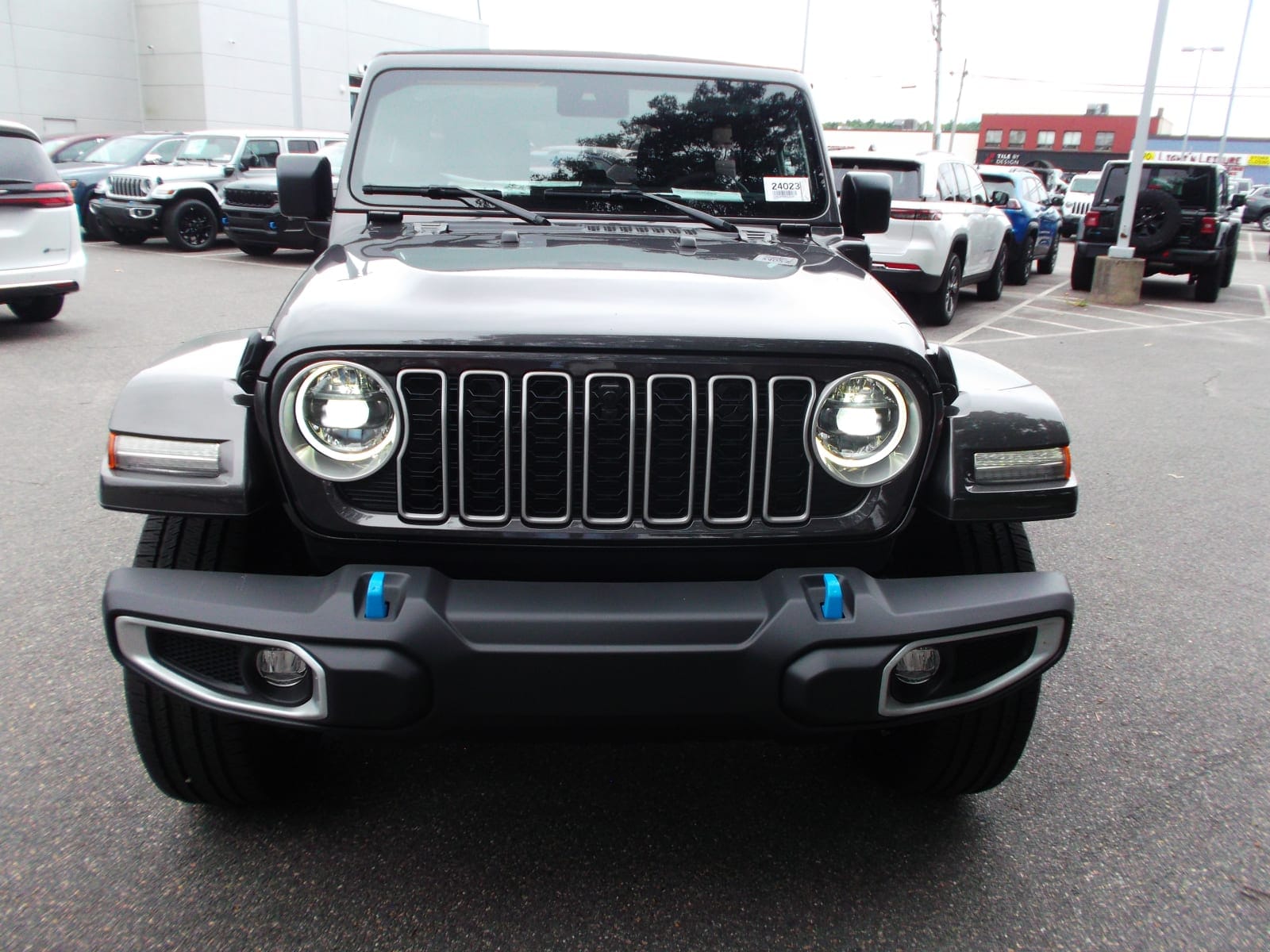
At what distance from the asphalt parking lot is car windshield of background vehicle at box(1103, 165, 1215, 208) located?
40.2 feet

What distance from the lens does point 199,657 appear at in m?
1.97

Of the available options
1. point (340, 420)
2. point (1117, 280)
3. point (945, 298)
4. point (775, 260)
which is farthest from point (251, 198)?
point (340, 420)

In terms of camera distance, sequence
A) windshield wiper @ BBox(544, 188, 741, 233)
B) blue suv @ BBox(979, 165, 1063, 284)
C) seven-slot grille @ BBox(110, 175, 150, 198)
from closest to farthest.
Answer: windshield wiper @ BBox(544, 188, 741, 233) → seven-slot grille @ BBox(110, 175, 150, 198) → blue suv @ BBox(979, 165, 1063, 284)

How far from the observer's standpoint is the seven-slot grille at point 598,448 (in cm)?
193

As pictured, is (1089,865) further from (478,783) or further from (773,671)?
(478,783)

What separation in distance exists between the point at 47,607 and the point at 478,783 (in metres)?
1.92

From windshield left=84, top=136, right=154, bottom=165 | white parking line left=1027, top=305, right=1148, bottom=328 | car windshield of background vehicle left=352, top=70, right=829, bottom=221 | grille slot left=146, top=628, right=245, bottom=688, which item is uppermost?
car windshield of background vehicle left=352, top=70, right=829, bottom=221

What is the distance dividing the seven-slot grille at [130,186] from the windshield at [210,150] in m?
0.80

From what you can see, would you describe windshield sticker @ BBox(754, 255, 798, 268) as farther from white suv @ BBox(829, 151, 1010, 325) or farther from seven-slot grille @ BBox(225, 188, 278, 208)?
seven-slot grille @ BBox(225, 188, 278, 208)

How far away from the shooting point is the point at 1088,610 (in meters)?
3.84

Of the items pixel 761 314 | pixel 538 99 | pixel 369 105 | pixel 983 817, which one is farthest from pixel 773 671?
pixel 369 105

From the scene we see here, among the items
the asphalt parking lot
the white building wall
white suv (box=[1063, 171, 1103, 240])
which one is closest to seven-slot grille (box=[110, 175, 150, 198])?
the asphalt parking lot

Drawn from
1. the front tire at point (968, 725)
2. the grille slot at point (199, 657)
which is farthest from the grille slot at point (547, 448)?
the front tire at point (968, 725)

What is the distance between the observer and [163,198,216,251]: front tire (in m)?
15.2
